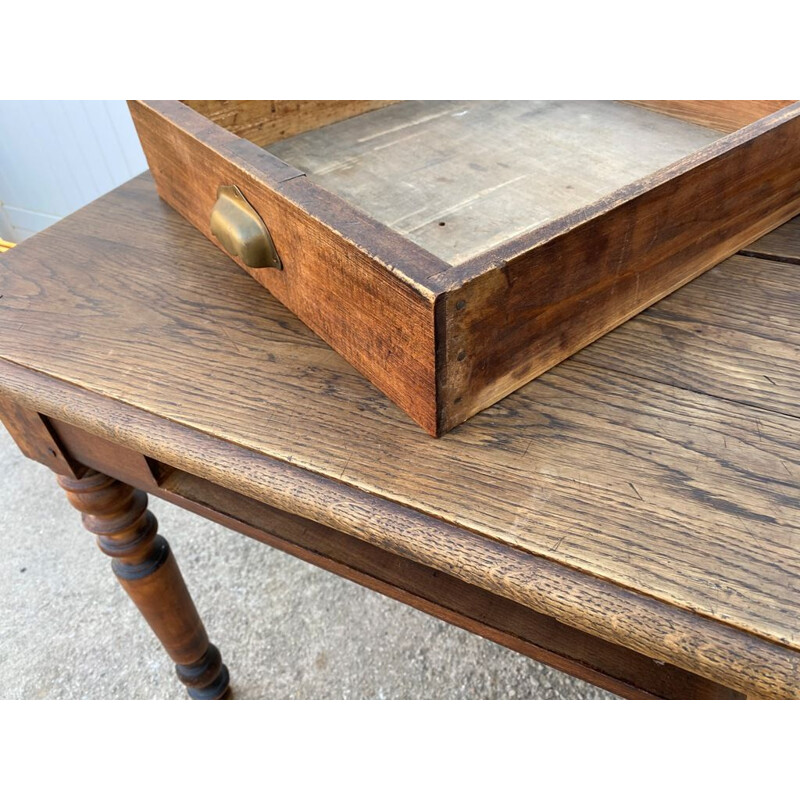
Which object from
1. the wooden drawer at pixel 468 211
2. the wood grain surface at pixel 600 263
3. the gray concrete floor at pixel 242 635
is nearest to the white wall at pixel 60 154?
the gray concrete floor at pixel 242 635

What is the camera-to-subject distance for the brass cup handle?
0.62m

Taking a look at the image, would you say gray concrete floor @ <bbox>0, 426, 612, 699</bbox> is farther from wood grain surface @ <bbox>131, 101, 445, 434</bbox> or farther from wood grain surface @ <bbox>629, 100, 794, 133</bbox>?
wood grain surface @ <bbox>629, 100, 794, 133</bbox>

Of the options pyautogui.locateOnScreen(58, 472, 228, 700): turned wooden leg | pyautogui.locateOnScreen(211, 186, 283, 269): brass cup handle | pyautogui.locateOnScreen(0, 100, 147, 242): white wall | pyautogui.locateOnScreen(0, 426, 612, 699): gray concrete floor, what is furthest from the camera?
pyautogui.locateOnScreen(0, 100, 147, 242): white wall

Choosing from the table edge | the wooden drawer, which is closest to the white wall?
the wooden drawer

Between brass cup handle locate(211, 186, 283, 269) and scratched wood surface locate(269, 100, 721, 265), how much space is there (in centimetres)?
14

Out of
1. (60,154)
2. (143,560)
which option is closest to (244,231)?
(143,560)

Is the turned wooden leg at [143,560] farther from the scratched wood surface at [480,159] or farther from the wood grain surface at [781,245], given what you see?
the wood grain surface at [781,245]

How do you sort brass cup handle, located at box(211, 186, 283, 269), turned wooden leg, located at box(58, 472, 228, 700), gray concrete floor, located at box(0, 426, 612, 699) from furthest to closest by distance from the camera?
gray concrete floor, located at box(0, 426, 612, 699) → turned wooden leg, located at box(58, 472, 228, 700) → brass cup handle, located at box(211, 186, 283, 269)

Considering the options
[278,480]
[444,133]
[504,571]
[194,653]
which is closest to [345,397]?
[278,480]

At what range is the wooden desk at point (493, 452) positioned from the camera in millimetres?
444

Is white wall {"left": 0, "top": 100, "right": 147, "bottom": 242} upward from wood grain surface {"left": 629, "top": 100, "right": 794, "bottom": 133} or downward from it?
downward

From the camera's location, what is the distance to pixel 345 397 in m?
0.58
